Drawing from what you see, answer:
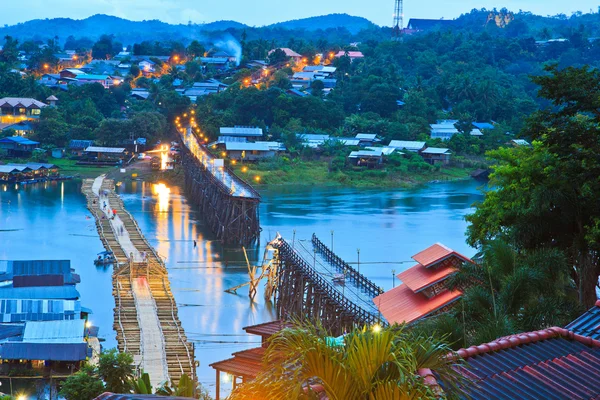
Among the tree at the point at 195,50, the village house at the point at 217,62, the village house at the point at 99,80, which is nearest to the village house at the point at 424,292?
the village house at the point at 99,80

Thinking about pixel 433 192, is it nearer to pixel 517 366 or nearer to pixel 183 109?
pixel 183 109

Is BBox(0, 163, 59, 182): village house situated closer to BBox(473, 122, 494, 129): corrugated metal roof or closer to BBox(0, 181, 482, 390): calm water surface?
BBox(0, 181, 482, 390): calm water surface

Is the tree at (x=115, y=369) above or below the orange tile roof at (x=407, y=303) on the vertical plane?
below

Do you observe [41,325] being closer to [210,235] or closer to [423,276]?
[423,276]

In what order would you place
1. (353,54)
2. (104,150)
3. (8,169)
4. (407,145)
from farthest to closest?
(353,54) < (407,145) < (104,150) < (8,169)

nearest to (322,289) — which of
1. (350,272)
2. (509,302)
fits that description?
(350,272)

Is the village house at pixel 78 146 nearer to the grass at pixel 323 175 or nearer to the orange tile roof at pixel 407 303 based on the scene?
the grass at pixel 323 175

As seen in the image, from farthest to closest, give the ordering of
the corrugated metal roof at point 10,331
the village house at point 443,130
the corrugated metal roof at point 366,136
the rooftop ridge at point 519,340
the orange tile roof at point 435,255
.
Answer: the village house at point 443,130, the corrugated metal roof at point 366,136, the corrugated metal roof at point 10,331, the orange tile roof at point 435,255, the rooftop ridge at point 519,340
